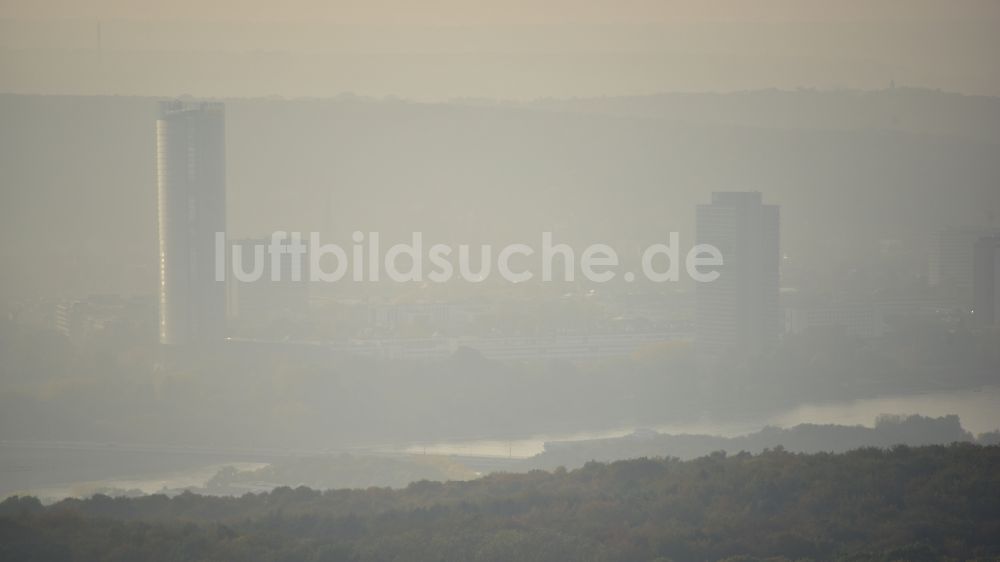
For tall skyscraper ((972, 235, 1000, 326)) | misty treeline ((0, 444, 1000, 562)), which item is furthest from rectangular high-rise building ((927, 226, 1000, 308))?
misty treeline ((0, 444, 1000, 562))

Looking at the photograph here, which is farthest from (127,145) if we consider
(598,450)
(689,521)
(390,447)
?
(689,521)

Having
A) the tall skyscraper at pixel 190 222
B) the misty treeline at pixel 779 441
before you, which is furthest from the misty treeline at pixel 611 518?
the tall skyscraper at pixel 190 222

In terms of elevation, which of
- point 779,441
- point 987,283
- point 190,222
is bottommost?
point 779,441

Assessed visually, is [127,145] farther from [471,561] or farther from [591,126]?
[471,561]

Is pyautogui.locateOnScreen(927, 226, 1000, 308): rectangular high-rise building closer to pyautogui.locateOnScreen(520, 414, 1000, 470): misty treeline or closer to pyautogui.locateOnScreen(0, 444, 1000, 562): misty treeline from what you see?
pyautogui.locateOnScreen(520, 414, 1000, 470): misty treeline

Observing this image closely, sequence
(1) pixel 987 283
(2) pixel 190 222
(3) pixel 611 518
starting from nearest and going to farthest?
(3) pixel 611 518, (2) pixel 190 222, (1) pixel 987 283

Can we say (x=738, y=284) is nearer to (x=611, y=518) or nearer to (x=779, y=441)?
(x=779, y=441)

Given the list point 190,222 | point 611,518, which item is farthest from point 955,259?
point 611,518
